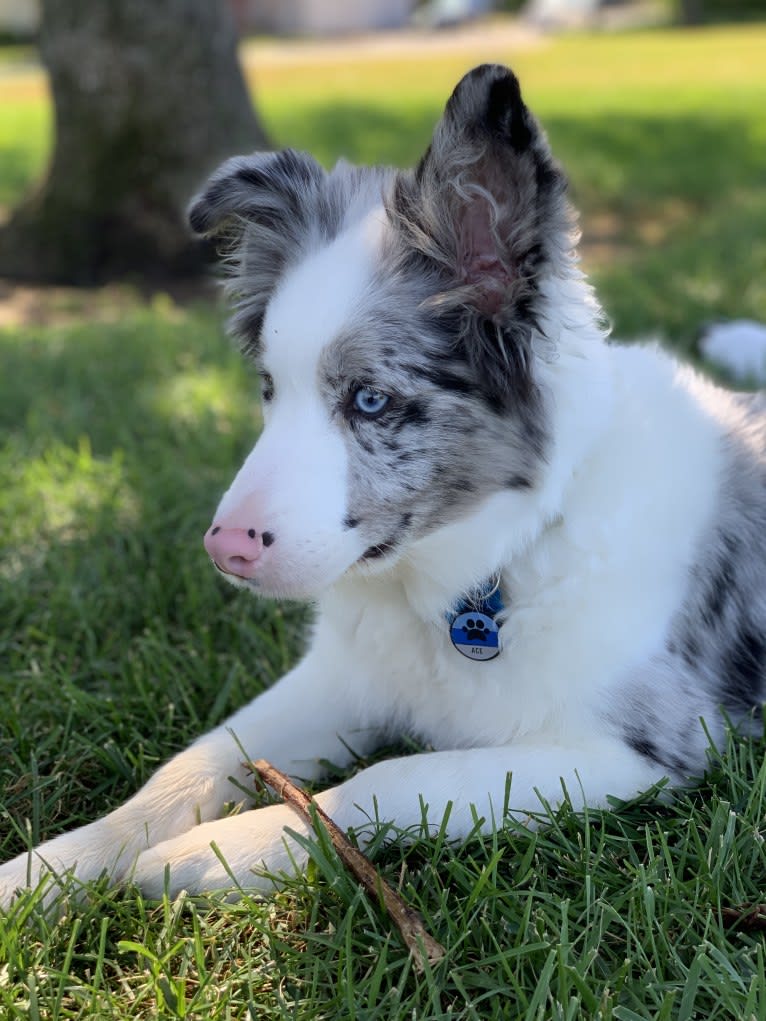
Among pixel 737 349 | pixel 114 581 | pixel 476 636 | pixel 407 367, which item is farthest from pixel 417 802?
pixel 737 349

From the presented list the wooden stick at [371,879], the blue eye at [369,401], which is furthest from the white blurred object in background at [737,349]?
the wooden stick at [371,879]

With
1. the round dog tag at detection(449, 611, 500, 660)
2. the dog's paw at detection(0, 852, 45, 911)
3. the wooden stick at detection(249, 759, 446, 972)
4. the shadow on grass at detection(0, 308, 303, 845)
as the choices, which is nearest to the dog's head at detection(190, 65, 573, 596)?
the round dog tag at detection(449, 611, 500, 660)

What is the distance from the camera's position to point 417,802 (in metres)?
2.58

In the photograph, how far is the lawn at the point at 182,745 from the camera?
2230 millimetres

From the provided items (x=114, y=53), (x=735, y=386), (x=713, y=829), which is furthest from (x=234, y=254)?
(x=114, y=53)

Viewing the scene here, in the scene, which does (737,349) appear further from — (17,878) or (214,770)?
(17,878)

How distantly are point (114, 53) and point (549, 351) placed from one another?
6705mm

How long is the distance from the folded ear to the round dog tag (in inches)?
22.8

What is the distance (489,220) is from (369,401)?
497 millimetres

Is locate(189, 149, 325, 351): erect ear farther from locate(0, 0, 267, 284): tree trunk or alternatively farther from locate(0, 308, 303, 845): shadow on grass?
locate(0, 0, 267, 284): tree trunk

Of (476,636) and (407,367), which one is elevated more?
(407,367)

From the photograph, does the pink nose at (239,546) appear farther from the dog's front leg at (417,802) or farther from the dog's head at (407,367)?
the dog's front leg at (417,802)

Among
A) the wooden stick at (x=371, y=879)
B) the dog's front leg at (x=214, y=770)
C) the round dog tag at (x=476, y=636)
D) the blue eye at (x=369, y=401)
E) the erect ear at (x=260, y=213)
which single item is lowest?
the wooden stick at (x=371, y=879)

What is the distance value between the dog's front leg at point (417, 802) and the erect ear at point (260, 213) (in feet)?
4.14
